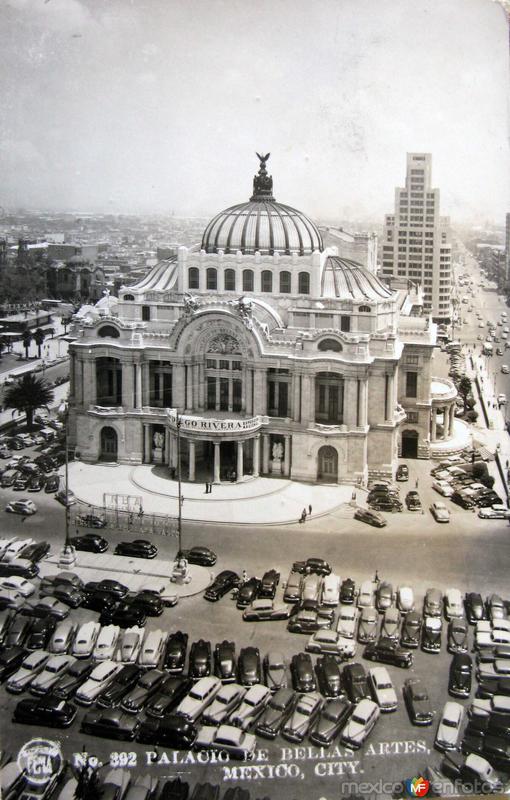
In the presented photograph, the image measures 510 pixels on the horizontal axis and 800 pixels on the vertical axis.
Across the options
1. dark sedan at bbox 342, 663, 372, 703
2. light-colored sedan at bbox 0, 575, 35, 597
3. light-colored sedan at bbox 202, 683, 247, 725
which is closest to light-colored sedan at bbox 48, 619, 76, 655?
light-colored sedan at bbox 0, 575, 35, 597

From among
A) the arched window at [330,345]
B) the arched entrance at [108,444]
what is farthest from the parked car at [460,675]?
the arched entrance at [108,444]

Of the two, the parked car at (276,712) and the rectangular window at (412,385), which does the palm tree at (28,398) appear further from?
the parked car at (276,712)

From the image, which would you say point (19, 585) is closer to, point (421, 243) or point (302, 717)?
point (302, 717)

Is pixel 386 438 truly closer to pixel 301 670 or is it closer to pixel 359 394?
pixel 359 394

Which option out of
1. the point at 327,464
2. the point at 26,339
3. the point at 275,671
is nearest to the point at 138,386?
the point at 327,464

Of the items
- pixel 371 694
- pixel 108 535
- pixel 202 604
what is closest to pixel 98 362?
pixel 108 535

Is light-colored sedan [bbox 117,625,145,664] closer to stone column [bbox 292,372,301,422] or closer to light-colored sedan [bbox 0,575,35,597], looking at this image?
light-colored sedan [bbox 0,575,35,597]
